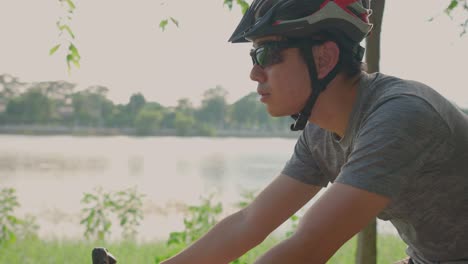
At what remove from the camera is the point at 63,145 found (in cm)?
1658

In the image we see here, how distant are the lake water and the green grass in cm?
39

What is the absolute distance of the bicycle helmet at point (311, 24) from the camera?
1.65m

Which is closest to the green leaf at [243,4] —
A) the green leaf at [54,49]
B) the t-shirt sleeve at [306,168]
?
the green leaf at [54,49]

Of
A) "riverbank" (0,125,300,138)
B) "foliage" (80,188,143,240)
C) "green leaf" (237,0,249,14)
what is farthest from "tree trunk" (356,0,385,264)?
"riverbank" (0,125,300,138)

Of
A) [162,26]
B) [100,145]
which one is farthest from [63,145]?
[162,26]

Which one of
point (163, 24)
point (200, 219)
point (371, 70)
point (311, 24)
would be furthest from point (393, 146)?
point (200, 219)

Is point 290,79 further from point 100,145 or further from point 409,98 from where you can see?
point 100,145

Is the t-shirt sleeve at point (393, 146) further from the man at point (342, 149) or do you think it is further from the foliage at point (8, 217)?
the foliage at point (8, 217)

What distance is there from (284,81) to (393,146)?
435 millimetres

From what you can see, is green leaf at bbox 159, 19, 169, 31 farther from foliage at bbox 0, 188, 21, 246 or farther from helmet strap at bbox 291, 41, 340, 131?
foliage at bbox 0, 188, 21, 246

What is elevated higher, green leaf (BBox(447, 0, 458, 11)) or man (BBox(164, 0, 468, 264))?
green leaf (BBox(447, 0, 458, 11))

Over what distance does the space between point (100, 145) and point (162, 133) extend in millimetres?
3007

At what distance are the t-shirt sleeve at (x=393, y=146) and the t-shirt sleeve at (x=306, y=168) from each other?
1.85 feet

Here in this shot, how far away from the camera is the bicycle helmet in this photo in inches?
64.8
